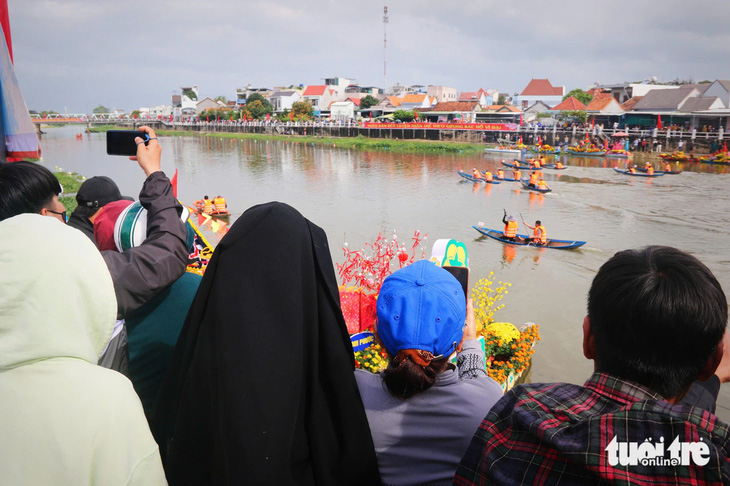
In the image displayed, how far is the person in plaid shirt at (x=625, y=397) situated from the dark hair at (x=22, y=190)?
73.8 inches

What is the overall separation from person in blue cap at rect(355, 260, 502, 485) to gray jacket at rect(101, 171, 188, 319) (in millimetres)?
698

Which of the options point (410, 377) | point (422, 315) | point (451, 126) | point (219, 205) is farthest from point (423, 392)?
point (451, 126)

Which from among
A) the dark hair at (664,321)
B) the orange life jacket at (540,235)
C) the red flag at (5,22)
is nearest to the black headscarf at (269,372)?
the dark hair at (664,321)

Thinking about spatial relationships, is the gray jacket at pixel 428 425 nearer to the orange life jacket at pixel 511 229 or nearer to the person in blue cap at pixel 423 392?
the person in blue cap at pixel 423 392

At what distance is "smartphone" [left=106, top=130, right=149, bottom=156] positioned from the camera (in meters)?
2.04

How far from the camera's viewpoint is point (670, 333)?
980mm

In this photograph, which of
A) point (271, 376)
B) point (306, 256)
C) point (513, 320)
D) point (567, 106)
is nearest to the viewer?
point (271, 376)

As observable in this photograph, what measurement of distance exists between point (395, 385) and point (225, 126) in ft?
224

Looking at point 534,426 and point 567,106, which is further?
point 567,106

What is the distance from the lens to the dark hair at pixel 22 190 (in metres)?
1.90

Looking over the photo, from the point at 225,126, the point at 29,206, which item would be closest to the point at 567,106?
the point at 225,126

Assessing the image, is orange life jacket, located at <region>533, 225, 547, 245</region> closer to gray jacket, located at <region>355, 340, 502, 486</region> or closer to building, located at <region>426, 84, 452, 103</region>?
gray jacket, located at <region>355, 340, 502, 486</region>

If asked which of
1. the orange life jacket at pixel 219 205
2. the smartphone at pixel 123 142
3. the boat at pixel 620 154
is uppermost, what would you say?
the boat at pixel 620 154

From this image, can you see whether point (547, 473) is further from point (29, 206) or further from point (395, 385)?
point (29, 206)
